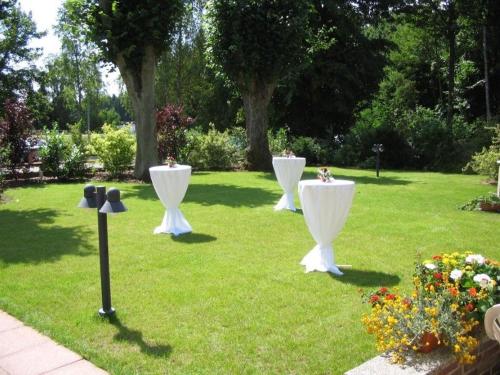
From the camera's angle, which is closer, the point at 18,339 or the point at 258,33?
the point at 18,339

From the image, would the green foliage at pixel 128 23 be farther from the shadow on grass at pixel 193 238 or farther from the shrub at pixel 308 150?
the shrub at pixel 308 150

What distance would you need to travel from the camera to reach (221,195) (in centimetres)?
1263

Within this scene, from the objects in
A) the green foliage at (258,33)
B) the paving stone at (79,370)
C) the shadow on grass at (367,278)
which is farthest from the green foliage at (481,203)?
the green foliage at (258,33)

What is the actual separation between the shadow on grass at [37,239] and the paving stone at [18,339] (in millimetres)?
2478

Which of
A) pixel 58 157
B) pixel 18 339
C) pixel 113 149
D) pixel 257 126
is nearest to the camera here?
pixel 18 339

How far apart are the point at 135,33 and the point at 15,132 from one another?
211 inches

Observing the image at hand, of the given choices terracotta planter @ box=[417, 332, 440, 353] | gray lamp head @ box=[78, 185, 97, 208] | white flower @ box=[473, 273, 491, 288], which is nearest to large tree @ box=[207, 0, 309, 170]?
gray lamp head @ box=[78, 185, 97, 208]

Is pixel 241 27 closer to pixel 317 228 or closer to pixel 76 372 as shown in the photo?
Answer: pixel 317 228

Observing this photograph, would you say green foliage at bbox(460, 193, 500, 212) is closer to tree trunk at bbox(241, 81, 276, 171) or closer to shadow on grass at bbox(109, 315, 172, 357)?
shadow on grass at bbox(109, 315, 172, 357)

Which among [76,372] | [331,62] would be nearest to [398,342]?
[76,372]

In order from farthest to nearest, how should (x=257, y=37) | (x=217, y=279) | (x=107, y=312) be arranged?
(x=257, y=37) < (x=217, y=279) < (x=107, y=312)

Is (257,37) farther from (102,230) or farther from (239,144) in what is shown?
(102,230)

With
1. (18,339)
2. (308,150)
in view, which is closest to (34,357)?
(18,339)

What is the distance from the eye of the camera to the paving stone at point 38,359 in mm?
→ 3549
